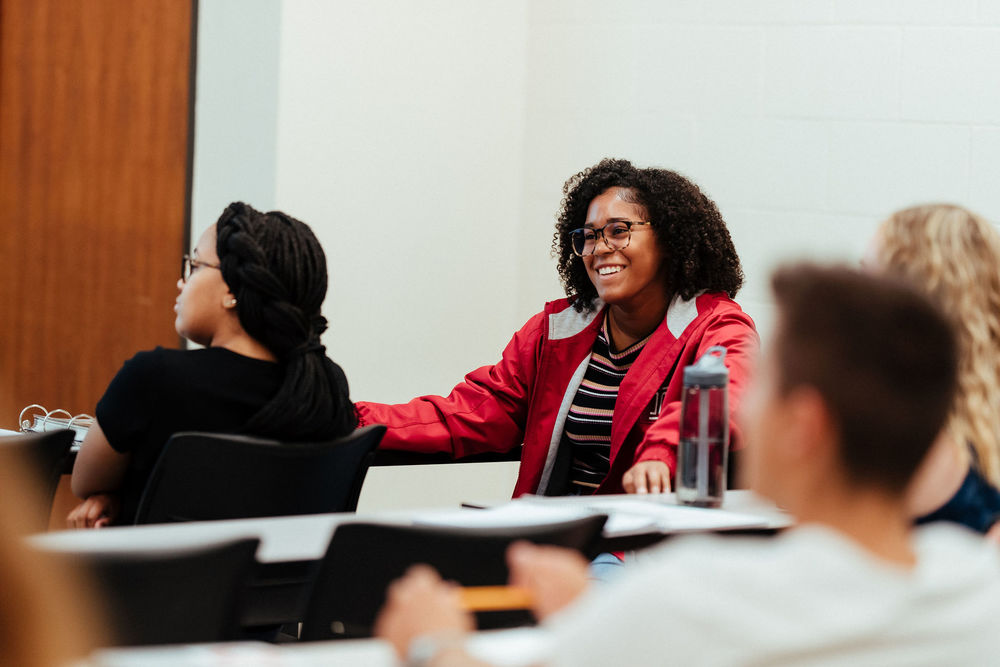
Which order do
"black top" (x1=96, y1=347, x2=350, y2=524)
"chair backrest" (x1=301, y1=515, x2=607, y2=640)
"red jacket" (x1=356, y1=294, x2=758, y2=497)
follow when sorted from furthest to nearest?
"red jacket" (x1=356, y1=294, x2=758, y2=497) < "black top" (x1=96, y1=347, x2=350, y2=524) < "chair backrest" (x1=301, y1=515, x2=607, y2=640)

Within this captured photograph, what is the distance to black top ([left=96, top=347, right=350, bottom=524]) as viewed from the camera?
2.00m

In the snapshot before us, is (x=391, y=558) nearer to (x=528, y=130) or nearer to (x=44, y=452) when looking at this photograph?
(x=44, y=452)

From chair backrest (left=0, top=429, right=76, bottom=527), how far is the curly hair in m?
1.37

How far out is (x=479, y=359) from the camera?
4.41m

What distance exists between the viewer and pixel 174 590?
1.21 meters

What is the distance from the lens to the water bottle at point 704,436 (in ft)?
6.93

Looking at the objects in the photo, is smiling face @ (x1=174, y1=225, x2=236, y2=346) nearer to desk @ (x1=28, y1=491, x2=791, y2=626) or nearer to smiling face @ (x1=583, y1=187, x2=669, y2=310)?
desk @ (x1=28, y1=491, x2=791, y2=626)

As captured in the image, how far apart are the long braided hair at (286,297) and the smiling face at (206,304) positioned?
0.07ft

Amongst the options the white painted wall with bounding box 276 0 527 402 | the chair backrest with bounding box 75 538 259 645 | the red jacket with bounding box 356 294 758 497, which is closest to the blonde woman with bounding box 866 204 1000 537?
the red jacket with bounding box 356 294 758 497

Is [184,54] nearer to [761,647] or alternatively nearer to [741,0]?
[741,0]

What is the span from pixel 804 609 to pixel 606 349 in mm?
2064

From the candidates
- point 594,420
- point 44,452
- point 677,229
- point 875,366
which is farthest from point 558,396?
point 875,366

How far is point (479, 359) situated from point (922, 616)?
359 centimetres

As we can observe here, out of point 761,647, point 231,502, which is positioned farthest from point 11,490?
point 231,502
